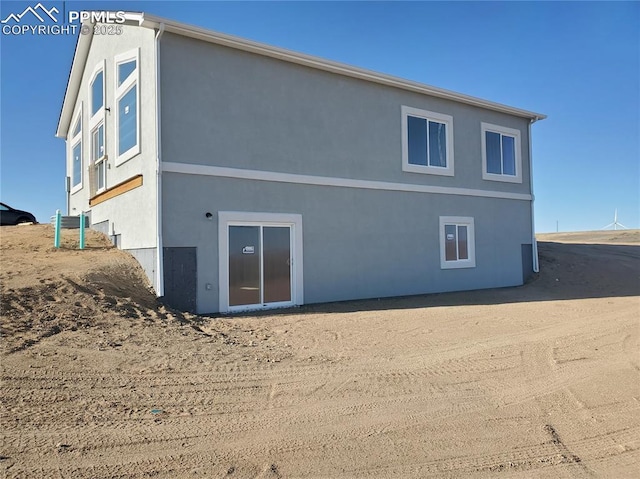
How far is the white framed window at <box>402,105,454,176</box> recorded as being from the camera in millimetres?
14305

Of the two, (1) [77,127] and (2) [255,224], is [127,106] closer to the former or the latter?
(2) [255,224]

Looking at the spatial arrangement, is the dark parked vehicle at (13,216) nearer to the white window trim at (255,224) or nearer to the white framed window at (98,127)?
the white framed window at (98,127)

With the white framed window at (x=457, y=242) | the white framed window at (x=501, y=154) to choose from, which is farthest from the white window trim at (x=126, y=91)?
the white framed window at (x=501, y=154)

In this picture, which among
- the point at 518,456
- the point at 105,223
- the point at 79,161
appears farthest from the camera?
the point at 79,161

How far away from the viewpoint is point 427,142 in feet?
48.9

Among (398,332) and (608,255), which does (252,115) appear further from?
(608,255)

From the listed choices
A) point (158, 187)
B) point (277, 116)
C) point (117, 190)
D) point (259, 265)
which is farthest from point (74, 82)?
point (259, 265)

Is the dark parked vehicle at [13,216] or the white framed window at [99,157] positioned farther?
the dark parked vehicle at [13,216]

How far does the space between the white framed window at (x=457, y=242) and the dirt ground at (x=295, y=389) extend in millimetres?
4701

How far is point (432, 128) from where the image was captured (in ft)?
49.4

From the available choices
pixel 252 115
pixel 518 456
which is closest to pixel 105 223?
pixel 252 115

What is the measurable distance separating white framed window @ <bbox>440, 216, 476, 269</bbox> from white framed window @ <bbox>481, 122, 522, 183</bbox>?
1.99 m

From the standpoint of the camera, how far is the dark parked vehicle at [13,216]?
1830 centimetres

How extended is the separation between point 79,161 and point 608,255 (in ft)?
77.7
